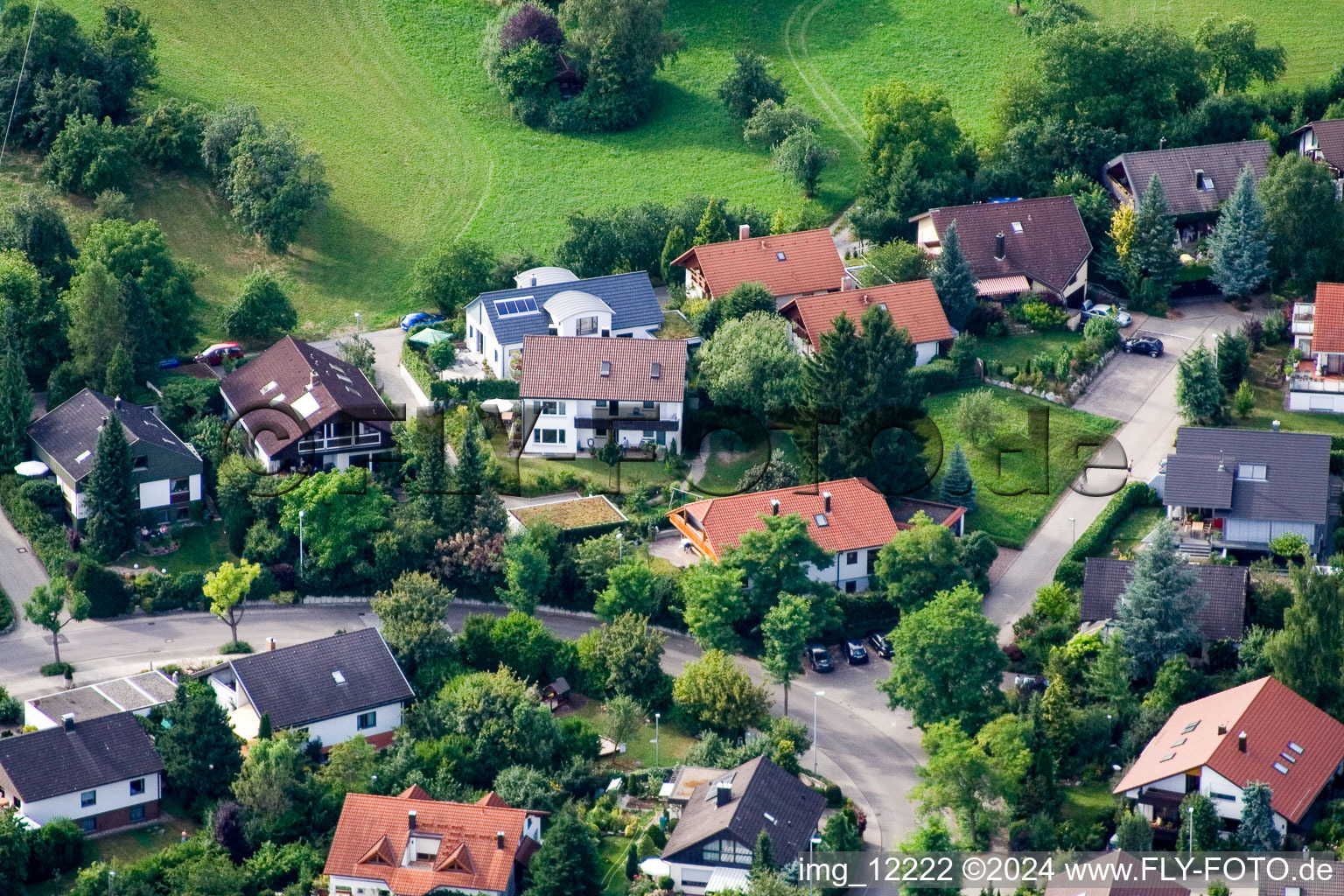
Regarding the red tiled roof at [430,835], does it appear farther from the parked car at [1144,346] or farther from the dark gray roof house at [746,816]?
the parked car at [1144,346]

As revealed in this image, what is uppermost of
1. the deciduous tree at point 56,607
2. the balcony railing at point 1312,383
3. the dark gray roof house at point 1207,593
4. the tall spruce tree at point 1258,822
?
the balcony railing at point 1312,383

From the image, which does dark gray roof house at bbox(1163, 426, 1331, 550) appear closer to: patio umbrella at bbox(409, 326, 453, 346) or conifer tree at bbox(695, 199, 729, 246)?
conifer tree at bbox(695, 199, 729, 246)

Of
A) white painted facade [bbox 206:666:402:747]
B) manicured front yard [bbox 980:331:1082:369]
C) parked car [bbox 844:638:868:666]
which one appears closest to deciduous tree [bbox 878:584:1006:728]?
parked car [bbox 844:638:868:666]

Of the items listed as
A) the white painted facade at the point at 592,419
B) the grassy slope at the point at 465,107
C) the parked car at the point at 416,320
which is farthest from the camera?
the grassy slope at the point at 465,107

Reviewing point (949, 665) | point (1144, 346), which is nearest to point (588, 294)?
point (1144, 346)

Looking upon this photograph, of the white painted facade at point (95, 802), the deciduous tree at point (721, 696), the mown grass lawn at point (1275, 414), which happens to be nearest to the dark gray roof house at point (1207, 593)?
the mown grass lawn at point (1275, 414)

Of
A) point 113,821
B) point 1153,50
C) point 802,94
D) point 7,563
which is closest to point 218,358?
point 7,563

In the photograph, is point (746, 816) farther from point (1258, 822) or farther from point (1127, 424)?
point (1127, 424)
